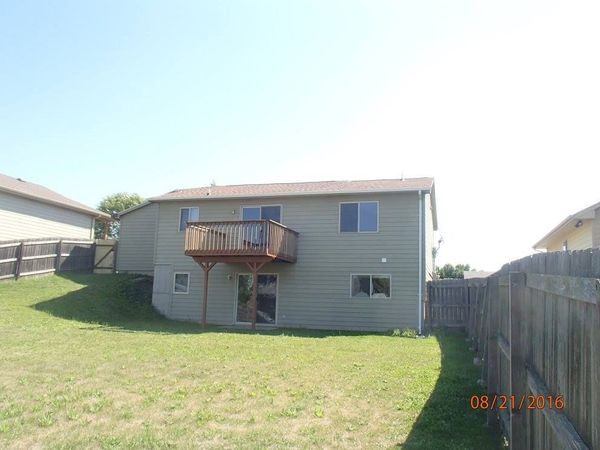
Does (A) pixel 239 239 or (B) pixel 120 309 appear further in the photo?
(B) pixel 120 309

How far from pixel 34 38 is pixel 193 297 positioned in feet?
34.1

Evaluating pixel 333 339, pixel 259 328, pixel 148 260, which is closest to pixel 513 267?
pixel 333 339

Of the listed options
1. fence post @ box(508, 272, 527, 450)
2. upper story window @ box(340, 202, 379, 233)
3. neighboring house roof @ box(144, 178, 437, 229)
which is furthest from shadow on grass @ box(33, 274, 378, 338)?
fence post @ box(508, 272, 527, 450)

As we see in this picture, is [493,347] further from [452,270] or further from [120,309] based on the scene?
[452,270]

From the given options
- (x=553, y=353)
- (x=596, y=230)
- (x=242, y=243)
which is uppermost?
(x=596, y=230)

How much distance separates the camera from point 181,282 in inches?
738

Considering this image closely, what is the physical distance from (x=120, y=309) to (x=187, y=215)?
4385 millimetres

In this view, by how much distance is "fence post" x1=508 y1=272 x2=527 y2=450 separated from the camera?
3.64 meters

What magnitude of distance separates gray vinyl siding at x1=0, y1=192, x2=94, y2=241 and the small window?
25.4 feet

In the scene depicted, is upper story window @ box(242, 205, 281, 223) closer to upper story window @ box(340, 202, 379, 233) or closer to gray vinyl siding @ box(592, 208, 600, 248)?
upper story window @ box(340, 202, 379, 233)

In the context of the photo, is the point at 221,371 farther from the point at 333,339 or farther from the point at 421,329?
the point at 421,329

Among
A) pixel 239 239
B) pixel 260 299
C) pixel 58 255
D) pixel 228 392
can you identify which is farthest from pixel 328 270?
pixel 58 255

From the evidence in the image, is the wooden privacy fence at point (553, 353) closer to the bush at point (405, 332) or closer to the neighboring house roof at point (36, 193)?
the bush at point (405, 332)

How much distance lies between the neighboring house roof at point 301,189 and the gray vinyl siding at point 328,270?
1.05 feet
